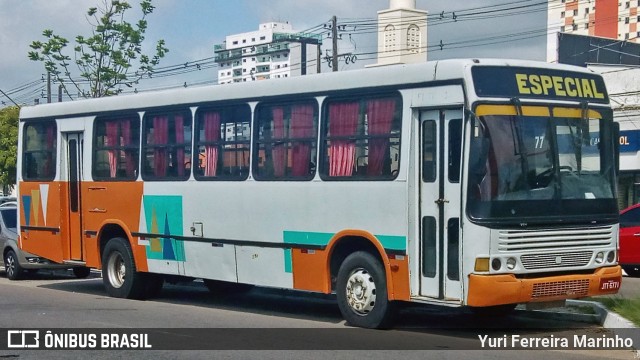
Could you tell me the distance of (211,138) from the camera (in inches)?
600

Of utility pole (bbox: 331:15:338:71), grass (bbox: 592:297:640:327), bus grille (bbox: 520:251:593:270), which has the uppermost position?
utility pole (bbox: 331:15:338:71)

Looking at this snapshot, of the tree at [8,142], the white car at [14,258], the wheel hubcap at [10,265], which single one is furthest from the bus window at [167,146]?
the tree at [8,142]

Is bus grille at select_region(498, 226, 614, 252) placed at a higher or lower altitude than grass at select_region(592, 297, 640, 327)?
higher

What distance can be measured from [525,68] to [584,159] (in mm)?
1294

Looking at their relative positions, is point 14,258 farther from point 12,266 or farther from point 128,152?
point 128,152

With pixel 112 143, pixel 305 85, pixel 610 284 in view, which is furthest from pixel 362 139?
pixel 112 143

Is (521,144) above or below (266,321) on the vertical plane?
above

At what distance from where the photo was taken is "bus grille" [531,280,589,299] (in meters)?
11.5

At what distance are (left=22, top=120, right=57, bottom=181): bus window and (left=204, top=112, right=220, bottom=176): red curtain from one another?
173 inches

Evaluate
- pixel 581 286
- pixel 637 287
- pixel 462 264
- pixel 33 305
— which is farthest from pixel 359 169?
pixel 637 287

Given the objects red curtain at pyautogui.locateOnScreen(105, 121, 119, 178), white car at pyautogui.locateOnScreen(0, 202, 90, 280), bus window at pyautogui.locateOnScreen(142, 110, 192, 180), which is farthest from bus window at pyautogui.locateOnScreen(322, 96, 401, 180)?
white car at pyautogui.locateOnScreen(0, 202, 90, 280)

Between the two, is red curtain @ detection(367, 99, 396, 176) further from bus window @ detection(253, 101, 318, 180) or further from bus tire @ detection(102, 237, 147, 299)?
bus tire @ detection(102, 237, 147, 299)

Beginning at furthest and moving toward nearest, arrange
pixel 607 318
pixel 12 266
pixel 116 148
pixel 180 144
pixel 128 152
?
pixel 12 266 → pixel 116 148 → pixel 128 152 → pixel 180 144 → pixel 607 318

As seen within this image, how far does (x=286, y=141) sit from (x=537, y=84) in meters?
3.58
